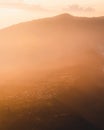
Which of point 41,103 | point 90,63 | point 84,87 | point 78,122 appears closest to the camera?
point 78,122

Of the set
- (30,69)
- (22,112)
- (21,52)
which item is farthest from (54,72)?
(21,52)

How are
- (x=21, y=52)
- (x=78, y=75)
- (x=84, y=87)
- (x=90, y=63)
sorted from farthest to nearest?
(x=21, y=52) → (x=90, y=63) → (x=78, y=75) → (x=84, y=87)

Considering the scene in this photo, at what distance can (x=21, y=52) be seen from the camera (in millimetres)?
199875

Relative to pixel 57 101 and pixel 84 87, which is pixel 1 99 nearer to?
pixel 57 101

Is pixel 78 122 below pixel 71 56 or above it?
below

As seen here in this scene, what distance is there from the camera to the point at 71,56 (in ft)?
563

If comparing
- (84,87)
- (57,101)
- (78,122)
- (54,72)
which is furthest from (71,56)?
(78,122)

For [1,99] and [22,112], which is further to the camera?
[1,99]

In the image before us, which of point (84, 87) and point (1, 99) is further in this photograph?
point (84, 87)

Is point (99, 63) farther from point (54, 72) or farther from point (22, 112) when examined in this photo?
point (22, 112)

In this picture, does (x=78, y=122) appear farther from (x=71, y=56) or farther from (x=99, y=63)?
(x=71, y=56)

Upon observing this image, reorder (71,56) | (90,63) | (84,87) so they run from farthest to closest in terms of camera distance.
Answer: (71,56), (90,63), (84,87)

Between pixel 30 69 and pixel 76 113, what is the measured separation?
58918mm

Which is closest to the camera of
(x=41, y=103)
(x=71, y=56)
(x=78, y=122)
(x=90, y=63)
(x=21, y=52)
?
(x=78, y=122)
